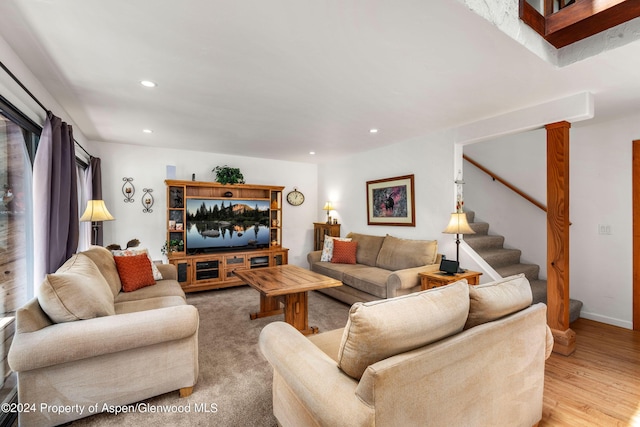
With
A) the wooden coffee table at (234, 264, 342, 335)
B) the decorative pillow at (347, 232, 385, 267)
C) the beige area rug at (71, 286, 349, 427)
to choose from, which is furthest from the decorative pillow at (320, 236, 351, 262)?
the wooden coffee table at (234, 264, 342, 335)

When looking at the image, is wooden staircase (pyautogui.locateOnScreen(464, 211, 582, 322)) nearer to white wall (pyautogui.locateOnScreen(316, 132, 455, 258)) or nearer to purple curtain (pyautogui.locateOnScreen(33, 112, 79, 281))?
white wall (pyautogui.locateOnScreen(316, 132, 455, 258))

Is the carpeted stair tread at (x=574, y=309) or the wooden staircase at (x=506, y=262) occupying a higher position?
the wooden staircase at (x=506, y=262)

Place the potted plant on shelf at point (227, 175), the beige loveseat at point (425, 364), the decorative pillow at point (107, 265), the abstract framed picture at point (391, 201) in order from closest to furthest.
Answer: the beige loveseat at point (425, 364)
the decorative pillow at point (107, 265)
the abstract framed picture at point (391, 201)
the potted plant on shelf at point (227, 175)

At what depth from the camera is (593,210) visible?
11.6 feet

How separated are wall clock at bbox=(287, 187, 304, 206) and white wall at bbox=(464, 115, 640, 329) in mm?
3712

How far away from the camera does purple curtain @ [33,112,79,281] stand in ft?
7.41

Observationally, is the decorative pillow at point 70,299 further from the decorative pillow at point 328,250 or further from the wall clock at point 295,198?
the wall clock at point 295,198

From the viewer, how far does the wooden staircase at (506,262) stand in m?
3.52

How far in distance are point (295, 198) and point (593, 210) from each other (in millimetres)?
4646

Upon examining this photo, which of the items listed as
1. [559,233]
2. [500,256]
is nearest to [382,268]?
[500,256]

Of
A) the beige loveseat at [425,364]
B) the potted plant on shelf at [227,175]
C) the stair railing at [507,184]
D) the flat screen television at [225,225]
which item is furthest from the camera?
the potted plant on shelf at [227,175]

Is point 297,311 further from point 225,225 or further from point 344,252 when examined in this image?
point 225,225

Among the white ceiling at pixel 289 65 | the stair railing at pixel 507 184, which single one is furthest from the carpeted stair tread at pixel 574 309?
the white ceiling at pixel 289 65

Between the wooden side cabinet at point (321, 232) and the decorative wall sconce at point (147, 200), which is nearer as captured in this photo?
the decorative wall sconce at point (147, 200)
